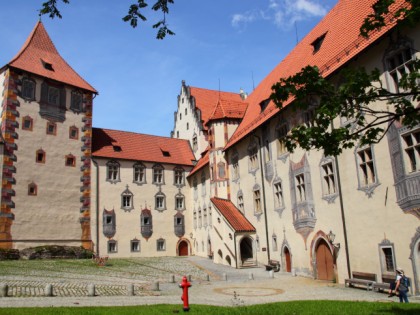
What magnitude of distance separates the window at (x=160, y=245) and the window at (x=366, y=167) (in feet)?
82.8

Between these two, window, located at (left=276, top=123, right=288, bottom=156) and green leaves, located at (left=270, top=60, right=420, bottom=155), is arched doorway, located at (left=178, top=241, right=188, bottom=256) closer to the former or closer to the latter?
window, located at (left=276, top=123, right=288, bottom=156)

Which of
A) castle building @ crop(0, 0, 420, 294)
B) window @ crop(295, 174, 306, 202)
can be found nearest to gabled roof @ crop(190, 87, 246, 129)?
castle building @ crop(0, 0, 420, 294)

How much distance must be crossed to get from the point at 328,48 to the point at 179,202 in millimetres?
23689

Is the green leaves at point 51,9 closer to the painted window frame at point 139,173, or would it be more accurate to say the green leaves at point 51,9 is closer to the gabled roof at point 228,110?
the gabled roof at point 228,110

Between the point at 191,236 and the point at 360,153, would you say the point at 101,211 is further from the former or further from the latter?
the point at 360,153

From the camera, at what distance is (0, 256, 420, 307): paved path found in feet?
44.6

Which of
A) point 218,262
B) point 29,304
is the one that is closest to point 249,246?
point 218,262

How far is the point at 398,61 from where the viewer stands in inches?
601

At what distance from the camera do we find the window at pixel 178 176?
41.2 meters

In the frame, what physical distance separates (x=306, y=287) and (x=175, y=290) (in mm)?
5702

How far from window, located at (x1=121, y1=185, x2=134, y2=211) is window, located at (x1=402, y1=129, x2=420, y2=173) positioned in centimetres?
2752

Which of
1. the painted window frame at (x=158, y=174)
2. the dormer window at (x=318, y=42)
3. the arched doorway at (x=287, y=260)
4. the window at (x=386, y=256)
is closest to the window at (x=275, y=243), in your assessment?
the arched doorway at (x=287, y=260)

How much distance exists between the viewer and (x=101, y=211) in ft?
118

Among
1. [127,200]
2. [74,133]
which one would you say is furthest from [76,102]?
[127,200]
